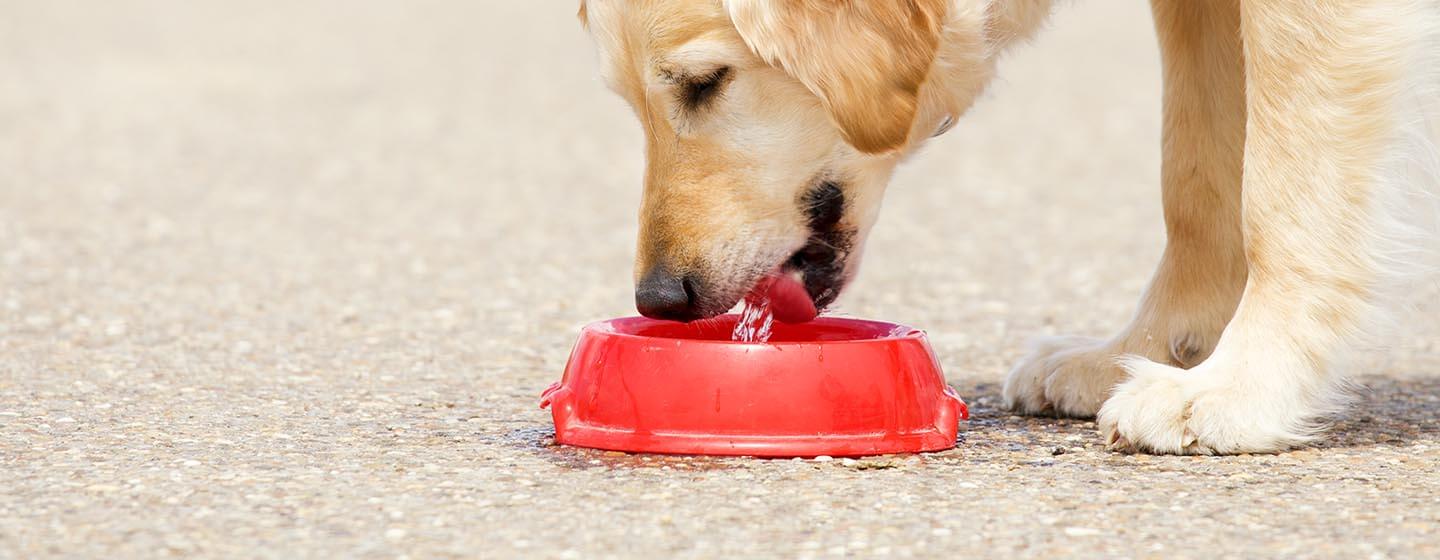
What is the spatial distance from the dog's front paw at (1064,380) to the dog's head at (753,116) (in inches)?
21.9

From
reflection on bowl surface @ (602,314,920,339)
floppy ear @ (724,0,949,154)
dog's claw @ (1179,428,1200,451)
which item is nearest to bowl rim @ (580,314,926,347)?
reflection on bowl surface @ (602,314,920,339)

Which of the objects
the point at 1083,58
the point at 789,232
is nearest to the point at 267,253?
the point at 789,232

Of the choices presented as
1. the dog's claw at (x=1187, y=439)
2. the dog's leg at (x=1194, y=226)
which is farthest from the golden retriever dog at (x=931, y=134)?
the dog's leg at (x=1194, y=226)

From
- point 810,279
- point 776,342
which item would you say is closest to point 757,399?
point 776,342

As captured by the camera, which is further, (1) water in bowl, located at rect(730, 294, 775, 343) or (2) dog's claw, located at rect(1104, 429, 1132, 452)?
(1) water in bowl, located at rect(730, 294, 775, 343)

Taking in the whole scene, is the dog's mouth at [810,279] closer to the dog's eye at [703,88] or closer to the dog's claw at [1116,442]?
the dog's eye at [703,88]

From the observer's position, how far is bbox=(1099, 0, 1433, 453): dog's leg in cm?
338

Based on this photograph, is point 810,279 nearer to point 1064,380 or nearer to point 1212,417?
point 1064,380

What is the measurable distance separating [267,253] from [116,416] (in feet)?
9.14

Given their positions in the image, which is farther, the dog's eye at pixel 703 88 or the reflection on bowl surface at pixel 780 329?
the reflection on bowl surface at pixel 780 329

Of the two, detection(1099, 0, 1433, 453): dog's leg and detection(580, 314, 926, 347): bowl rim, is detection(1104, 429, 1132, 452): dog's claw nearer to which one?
detection(1099, 0, 1433, 453): dog's leg

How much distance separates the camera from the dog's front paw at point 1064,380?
3842 mm

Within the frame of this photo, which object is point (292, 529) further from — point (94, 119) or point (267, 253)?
point (94, 119)

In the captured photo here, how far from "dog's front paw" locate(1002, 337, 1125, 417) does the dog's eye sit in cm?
94
